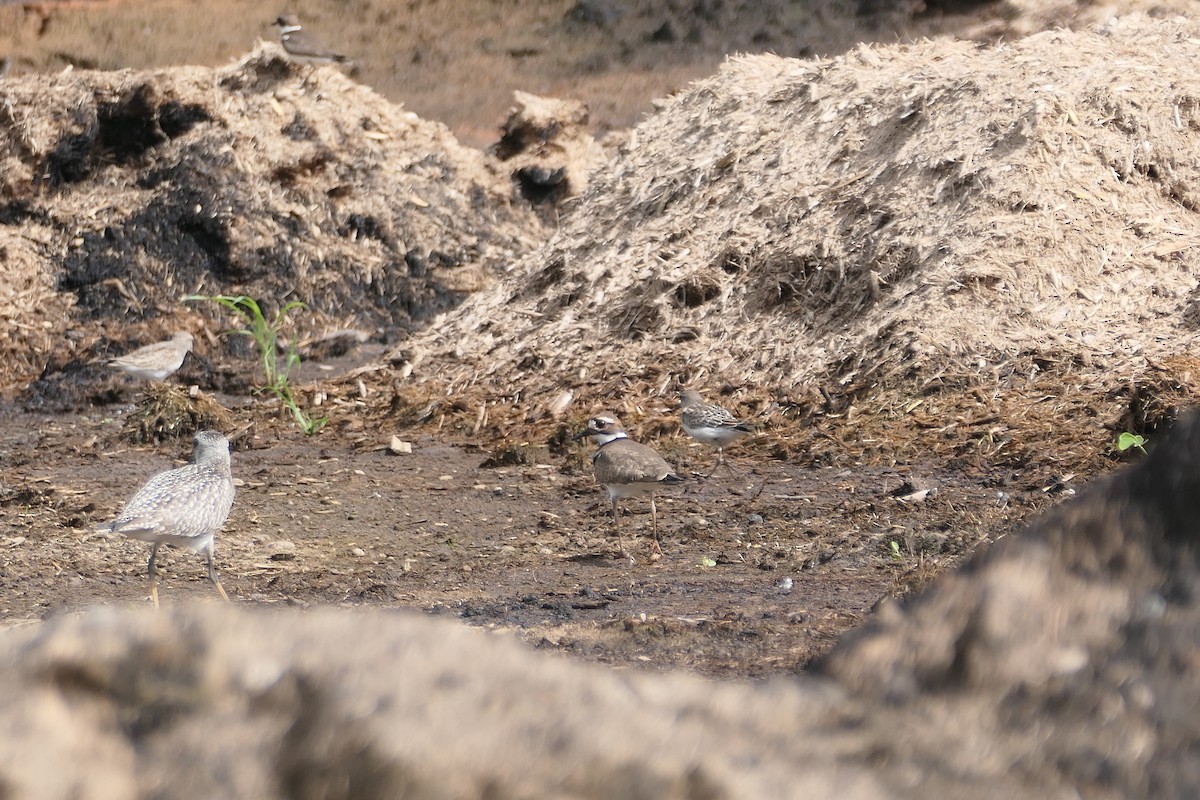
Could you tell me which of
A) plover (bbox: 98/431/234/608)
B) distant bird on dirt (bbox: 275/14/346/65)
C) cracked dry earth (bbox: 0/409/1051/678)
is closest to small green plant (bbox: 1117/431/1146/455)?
cracked dry earth (bbox: 0/409/1051/678)

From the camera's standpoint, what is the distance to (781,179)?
11812 millimetres

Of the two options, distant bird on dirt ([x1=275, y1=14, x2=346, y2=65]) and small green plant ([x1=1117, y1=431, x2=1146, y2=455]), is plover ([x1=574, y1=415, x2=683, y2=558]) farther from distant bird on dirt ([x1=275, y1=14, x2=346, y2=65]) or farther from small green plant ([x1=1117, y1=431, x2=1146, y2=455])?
distant bird on dirt ([x1=275, y1=14, x2=346, y2=65])

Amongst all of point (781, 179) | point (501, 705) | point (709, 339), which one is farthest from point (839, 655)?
point (781, 179)

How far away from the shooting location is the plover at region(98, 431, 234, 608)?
21.6 ft

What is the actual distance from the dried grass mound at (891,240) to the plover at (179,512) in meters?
4.16

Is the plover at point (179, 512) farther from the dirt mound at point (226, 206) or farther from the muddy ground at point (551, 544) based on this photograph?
the dirt mound at point (226, 206)

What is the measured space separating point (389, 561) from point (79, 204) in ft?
32.9

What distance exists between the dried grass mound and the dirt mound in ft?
9.94

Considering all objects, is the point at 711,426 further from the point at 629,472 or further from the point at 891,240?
the point at 891,240

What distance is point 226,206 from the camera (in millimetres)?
15602

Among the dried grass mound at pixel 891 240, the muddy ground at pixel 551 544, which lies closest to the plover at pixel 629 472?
the muddy ground at pixel 551 544

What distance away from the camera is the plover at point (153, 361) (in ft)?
40.6

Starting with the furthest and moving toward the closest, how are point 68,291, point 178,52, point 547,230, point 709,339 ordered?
point 178,52, point 547,230, point 68,291, point 709,339

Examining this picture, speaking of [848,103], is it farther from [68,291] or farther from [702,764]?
[702,764]
